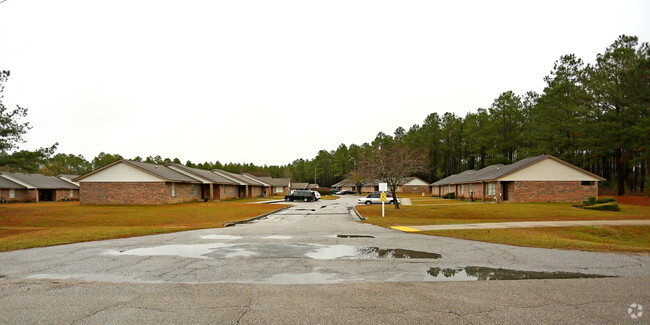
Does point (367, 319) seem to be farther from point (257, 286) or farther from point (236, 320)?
point (257, 286)

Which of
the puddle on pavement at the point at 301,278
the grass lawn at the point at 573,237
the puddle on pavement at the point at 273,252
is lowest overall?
the grass lawn at the point at 573,237

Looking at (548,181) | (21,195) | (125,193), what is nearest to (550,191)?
(548,181)

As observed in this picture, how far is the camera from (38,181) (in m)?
58.4

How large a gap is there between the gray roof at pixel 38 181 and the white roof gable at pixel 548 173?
68799mm

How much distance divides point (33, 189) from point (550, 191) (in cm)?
7421

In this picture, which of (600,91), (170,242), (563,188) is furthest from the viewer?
(600,91)

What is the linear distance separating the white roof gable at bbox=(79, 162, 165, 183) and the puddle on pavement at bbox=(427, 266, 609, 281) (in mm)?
38362

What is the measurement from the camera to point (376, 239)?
44.0 ft

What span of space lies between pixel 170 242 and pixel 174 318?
8.74 meters

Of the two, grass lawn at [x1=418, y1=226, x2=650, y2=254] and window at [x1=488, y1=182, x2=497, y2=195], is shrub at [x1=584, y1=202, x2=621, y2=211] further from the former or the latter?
window at [x1=488, y1=182, x2=497, y2=195]

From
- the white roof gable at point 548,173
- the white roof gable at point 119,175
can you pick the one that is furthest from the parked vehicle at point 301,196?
the white roof gable at point 548,173

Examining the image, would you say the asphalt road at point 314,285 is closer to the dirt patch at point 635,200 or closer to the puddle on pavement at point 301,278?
the puddle on pavement at point 301,278

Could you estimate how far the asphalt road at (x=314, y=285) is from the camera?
4.99 m

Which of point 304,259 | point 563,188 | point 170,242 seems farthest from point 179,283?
point 563,188
